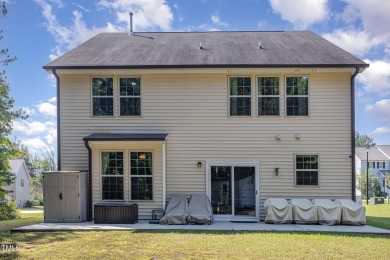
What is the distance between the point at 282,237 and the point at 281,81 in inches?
226

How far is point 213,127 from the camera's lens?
41.3 feet

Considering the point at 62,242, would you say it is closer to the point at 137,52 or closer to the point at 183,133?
the point at 183,133

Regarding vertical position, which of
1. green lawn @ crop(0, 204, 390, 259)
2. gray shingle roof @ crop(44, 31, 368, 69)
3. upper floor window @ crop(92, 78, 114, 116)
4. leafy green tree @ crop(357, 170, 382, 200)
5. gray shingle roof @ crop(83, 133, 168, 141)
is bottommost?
leafy green tree @ crop(357, 170, 382, 200)

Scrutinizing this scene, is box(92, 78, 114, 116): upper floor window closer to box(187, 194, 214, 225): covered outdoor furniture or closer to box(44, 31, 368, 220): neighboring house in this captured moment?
box(44, 31, 368, 220): neighboring house

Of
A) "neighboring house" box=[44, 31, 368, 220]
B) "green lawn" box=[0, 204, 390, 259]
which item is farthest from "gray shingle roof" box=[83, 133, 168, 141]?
"green lawn" box=[0, 204, 390, 259]

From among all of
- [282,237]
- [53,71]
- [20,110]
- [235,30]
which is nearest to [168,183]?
[282,237]

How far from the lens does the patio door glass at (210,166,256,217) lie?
12.4m

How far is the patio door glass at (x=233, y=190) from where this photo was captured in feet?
40.7

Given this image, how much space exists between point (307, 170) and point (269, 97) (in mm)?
2890

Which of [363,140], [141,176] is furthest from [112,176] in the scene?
[363,140]

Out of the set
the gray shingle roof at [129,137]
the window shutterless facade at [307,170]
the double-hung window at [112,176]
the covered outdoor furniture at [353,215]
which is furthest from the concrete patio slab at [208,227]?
the gray shingle roof at [129,137]

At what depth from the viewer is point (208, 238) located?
898 centimetres

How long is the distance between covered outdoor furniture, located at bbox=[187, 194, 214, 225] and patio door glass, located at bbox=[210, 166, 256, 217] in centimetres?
55

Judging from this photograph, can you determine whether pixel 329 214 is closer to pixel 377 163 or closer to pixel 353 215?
pixel 353 215
